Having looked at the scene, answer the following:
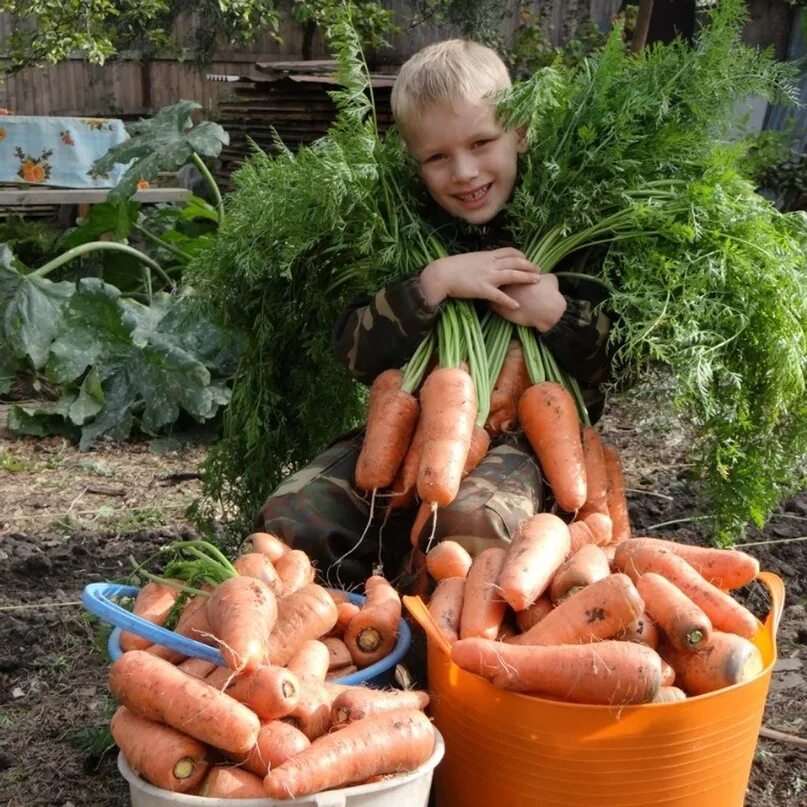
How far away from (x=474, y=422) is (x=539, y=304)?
0.35 metres

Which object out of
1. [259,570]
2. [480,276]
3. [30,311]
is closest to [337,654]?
[259,570]

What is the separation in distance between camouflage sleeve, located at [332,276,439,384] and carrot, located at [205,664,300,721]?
45.1 inches

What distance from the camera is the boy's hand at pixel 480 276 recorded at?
2.85 meters

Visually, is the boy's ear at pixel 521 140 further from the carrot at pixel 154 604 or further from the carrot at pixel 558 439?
the carrot at pixel 154 604

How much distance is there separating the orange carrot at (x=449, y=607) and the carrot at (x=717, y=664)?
1.40 ft

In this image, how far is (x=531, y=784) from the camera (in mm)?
1946

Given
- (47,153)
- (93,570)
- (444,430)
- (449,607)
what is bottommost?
(93,570)

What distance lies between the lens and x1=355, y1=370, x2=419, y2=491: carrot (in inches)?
111

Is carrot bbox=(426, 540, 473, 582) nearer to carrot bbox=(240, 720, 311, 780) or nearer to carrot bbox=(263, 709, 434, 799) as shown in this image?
carrot bbox=(263, 709, 434, 799)

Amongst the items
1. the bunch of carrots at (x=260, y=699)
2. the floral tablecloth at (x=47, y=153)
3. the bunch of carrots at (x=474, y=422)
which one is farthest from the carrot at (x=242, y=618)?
the floral tablecloth at (x=47, y=153)

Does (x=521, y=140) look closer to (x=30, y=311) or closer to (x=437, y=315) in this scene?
(x=437, y=315)

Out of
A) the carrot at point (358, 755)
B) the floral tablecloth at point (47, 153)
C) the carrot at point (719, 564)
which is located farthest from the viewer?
the floral tablecloth at point (47, 153)

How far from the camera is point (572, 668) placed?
194cm

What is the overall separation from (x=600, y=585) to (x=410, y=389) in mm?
1005
